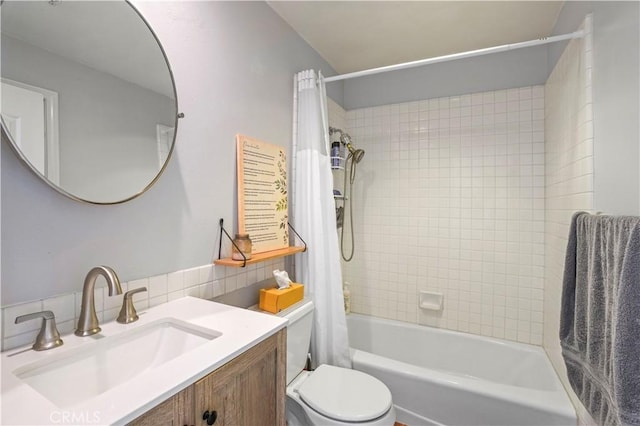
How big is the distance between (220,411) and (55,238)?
0.70 meters

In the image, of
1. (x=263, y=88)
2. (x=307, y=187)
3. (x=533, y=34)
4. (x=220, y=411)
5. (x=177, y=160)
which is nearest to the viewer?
A: (x=220, y=411)

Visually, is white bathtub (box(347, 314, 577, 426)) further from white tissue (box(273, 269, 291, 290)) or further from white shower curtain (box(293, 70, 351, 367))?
white tissue (box(273, 269, 291, 290))

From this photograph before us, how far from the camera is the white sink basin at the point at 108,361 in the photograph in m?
0.77

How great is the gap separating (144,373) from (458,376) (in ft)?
5.57

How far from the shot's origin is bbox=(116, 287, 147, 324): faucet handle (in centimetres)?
100

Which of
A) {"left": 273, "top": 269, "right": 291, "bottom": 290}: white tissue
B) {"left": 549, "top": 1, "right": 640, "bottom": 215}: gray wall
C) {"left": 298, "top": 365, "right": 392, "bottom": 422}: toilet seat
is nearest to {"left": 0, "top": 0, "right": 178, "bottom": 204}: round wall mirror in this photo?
{"left": 273, "top": 269, "right": 291, "bottom": 290}: white tissue

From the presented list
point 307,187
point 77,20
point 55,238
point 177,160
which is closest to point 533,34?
point 307,187

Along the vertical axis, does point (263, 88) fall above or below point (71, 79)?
above

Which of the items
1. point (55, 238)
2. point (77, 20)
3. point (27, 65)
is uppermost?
point (77, 20)

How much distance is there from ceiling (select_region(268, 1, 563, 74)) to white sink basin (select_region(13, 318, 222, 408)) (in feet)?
5.89

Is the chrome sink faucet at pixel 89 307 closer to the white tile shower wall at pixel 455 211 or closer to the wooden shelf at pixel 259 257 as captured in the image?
the wooden shelf at pixel 259 257

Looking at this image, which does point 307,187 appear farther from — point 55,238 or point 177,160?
point 55,238

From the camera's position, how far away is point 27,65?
86cm

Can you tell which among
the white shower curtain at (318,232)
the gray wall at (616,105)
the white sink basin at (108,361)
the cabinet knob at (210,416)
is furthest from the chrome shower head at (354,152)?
the cabinet knob at (210,416)
